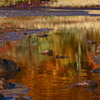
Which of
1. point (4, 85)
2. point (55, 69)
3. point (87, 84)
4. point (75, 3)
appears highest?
point (4, 85)

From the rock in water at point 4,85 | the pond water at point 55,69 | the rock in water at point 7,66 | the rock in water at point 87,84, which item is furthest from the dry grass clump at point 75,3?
the rock in water at point 4,85

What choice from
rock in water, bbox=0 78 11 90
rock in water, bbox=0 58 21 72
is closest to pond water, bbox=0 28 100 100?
rock in water, bbox=0 58 21 72

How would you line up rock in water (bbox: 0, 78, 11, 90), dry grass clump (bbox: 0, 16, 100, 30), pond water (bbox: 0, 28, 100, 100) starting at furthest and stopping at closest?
1. dry grass clump (bbox: 0, 16, 100, 30)
2. rock in water (bbox: 0, 78, 11, 90)
3. pond water (bbox: 0, 28, 100, 100)

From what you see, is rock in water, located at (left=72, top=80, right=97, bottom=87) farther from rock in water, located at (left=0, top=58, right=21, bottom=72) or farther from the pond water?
rock in water, located at (left=0, top=58, right=21, bottom=72)

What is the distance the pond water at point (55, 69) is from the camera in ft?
28.2

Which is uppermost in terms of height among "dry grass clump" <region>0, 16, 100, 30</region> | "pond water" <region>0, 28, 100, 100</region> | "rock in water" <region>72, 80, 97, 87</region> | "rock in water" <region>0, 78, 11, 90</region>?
"rock in water" <region>0, 78, 11, 90</region>

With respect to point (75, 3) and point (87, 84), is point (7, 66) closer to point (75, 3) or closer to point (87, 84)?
point (87, 84)

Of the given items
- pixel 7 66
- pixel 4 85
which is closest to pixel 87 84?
pixel 4 85

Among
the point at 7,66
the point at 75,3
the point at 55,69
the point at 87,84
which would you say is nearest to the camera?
the point at 87,84

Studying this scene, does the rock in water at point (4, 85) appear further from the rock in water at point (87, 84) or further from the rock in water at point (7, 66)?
the rock in water at point (7, 66)

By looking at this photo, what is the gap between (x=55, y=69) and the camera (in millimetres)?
11688

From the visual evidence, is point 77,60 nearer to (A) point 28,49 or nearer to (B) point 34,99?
(A) point 28,49

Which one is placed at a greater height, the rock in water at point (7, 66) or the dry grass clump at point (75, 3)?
the rock in water at point (7, 66)

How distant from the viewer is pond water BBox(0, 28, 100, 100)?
8.61 metres
